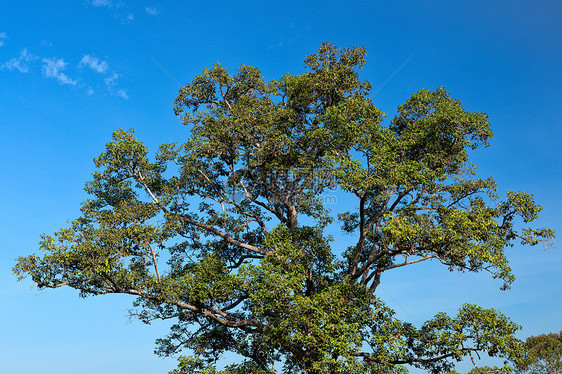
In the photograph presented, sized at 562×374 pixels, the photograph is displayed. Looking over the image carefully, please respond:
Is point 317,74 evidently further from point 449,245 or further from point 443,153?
point 449,245

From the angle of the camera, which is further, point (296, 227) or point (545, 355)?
point (545, 355)

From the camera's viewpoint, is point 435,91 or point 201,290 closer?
point 201,290

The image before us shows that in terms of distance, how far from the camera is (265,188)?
1680 cm

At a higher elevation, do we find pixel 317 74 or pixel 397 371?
pixel 317 74

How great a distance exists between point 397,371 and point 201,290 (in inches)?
245

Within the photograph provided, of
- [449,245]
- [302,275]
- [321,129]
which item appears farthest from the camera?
[321,129]

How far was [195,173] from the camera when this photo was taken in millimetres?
16062

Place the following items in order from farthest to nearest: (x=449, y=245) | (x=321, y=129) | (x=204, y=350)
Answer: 1. (x=204, y=350)
2. (x=321, y=129)
3. (x=449, y=245)

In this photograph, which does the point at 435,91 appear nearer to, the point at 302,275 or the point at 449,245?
the point at 449,245

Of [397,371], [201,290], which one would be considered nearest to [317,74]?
[201,290]

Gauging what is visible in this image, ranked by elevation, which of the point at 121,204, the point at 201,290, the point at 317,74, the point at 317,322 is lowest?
the point at 317,322

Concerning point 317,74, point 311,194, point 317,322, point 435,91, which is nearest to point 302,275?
point 317,322

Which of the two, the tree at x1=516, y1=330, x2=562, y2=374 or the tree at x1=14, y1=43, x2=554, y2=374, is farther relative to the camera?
the tree at x1=516, y1=330, x2=562, y2=374

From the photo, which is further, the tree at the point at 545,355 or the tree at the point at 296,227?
the tree at the point at 545,355
